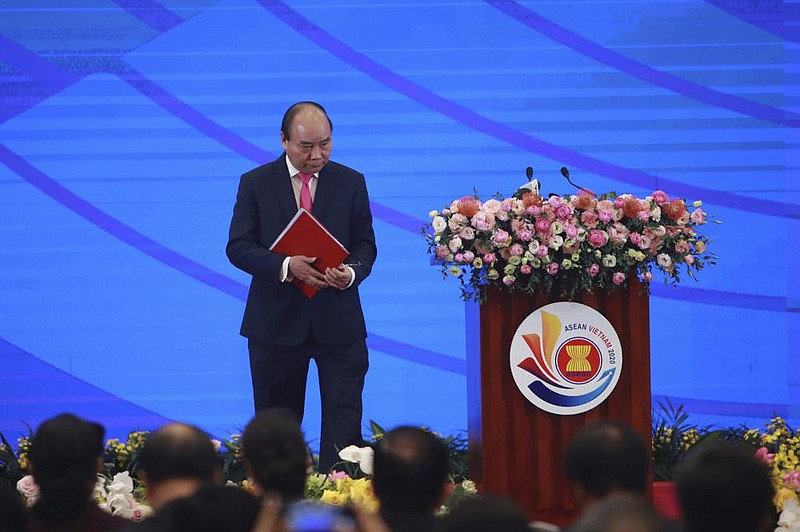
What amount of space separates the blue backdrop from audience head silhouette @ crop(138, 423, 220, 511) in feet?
12.8

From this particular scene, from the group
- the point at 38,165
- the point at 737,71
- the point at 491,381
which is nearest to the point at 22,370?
the point at 38,165

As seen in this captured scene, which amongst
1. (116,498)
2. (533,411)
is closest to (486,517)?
(116,498)

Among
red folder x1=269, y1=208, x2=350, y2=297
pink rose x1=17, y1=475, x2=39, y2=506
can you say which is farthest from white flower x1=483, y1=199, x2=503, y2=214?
pink rose x1=17, y1=475, x2=39, y2=506

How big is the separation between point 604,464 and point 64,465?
3.93ft

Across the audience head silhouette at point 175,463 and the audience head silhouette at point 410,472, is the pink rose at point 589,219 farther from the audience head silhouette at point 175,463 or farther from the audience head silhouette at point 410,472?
the audience head silhouette at point 175,463

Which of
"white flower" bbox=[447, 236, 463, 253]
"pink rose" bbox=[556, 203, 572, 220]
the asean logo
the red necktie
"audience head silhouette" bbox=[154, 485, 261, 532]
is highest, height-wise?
the red necktie

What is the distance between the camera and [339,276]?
15.6ft

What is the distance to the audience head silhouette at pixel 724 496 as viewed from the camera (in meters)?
2.35

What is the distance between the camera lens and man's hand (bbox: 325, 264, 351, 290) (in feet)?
15.5

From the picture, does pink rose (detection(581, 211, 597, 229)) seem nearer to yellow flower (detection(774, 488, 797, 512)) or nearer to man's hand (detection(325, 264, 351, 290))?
man's hand (detection(325, 264, 351, 290))

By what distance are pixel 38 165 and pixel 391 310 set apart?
1976 millimetres

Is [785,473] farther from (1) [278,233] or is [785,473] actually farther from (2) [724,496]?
(2) [724,496]

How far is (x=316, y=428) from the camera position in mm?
6719

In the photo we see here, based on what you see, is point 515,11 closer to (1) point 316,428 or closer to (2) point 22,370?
(1) point 316,428
